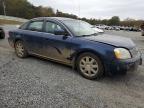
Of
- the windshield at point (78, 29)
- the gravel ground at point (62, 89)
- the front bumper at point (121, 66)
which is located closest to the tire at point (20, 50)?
the gravel ground at point (62, 89)

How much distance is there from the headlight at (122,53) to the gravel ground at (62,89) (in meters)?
0.64

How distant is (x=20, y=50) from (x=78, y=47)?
2538mm

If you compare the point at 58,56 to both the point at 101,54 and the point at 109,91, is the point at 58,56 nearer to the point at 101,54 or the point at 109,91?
the point at 101,54

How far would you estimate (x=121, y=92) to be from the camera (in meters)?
3.86

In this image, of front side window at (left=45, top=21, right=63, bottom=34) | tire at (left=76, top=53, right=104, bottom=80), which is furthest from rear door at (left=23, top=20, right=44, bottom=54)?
tire at (left=76, top=53, right=104, bottom=80)

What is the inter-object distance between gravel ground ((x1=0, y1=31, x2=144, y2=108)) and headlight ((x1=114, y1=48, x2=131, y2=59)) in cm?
64

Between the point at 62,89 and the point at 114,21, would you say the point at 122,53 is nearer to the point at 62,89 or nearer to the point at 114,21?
the point at 62,89

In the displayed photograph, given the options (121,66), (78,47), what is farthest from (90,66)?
(121,66)

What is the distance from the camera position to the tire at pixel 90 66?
14.4 feet

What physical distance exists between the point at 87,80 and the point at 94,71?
0.89ft

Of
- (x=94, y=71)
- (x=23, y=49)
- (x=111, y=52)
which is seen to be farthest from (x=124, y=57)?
(x=23, y=49)

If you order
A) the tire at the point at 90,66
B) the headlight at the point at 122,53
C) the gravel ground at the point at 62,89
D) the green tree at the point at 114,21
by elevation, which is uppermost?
the green tree at the point at 114,21

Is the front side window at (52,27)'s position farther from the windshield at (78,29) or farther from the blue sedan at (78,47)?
the windshield at (78,29)

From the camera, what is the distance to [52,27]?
543 centimetres
